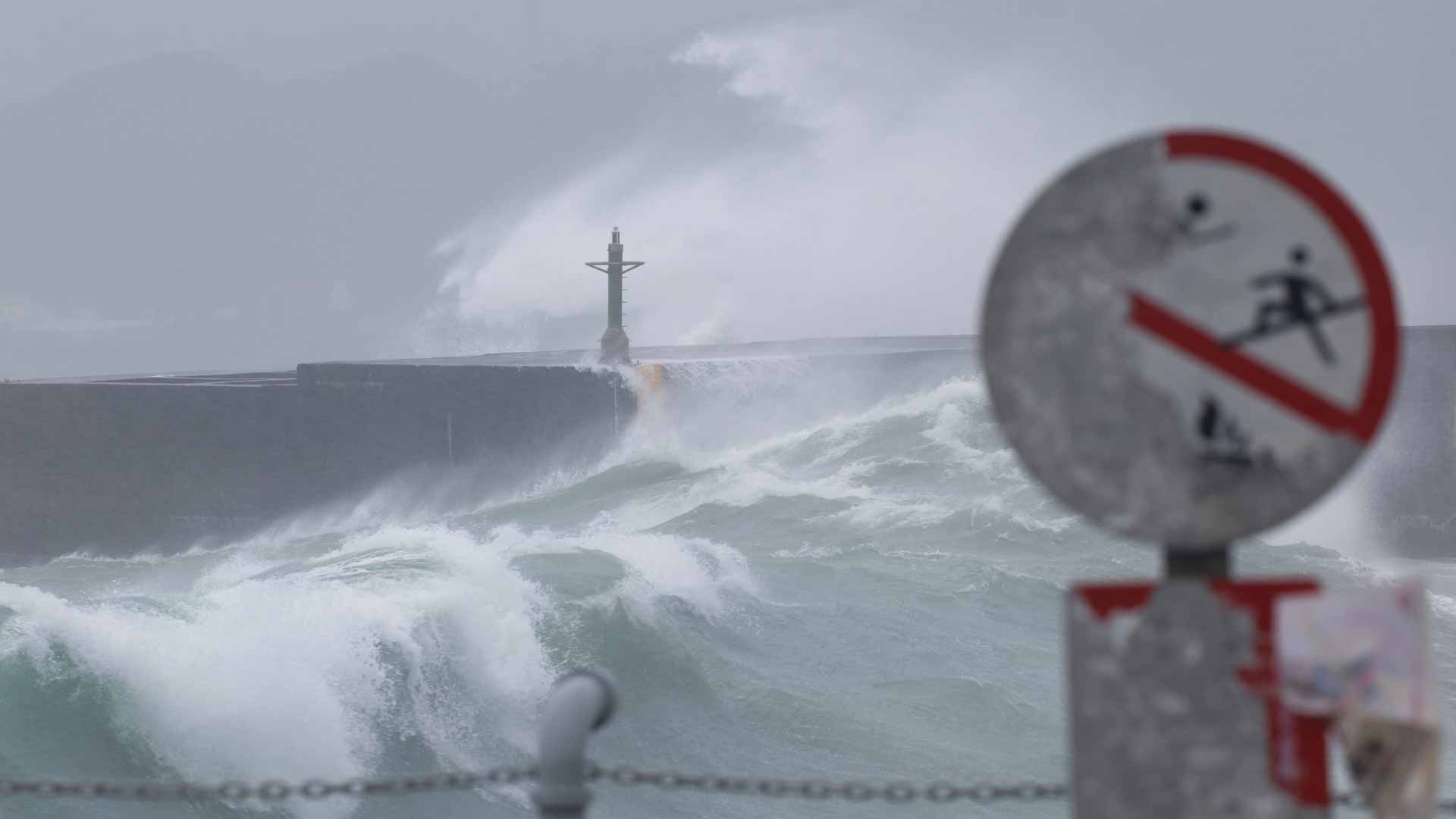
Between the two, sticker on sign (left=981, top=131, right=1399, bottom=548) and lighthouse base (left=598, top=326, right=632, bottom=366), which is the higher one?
lighthouse base (left=598, top=326, right=632, bottom=366)

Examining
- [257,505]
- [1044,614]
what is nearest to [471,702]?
[1044,614]

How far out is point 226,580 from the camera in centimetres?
2255

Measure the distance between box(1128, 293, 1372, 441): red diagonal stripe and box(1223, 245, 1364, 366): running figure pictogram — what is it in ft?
0.07

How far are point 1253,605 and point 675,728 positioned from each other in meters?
11.1

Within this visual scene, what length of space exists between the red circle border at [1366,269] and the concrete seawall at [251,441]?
1072 inches

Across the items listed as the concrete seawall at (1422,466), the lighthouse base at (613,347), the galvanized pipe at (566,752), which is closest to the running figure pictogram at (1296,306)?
the galvanized pipe at (566,752)

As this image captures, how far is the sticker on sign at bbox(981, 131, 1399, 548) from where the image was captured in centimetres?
166

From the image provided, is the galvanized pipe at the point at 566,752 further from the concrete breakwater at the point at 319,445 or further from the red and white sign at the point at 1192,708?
the concrete breakwater at the point at 319,445

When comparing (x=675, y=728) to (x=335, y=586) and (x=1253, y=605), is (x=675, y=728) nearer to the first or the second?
(x=335, y=586)

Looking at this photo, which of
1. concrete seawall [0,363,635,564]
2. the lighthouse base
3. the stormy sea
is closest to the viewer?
the stormy sea

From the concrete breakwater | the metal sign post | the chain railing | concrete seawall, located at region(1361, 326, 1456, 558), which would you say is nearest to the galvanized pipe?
the chain railing

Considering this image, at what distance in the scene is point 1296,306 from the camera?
167 centimetres

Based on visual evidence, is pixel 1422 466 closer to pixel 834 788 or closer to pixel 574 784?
pixel 834 788

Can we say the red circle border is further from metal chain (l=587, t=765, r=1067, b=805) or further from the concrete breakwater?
the concrete breakwater
